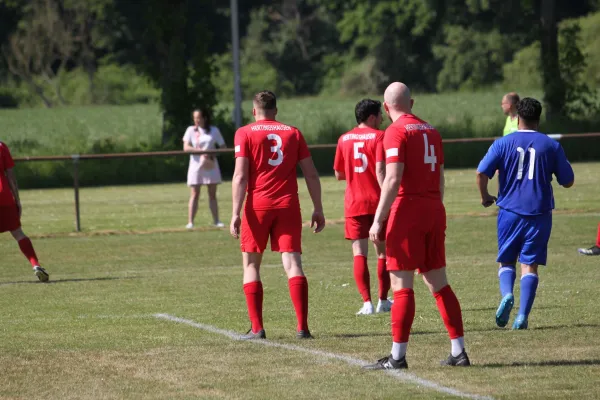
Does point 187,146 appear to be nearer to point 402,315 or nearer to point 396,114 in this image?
point 396,114

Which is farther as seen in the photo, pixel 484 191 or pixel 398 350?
pixel 484 191

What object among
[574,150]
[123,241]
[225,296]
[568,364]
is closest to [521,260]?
[568,364]

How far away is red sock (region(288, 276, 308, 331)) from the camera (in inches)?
356

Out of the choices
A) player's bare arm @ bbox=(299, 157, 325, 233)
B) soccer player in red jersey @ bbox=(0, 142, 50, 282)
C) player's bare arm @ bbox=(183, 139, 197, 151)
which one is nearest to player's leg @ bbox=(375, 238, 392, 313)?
player's bare arm @ bbox=(299, 157, 325, 233)

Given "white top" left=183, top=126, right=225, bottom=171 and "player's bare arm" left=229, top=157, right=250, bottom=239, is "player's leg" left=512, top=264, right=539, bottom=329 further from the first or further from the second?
"white top" left=183, top=126, right=225, bottom=171

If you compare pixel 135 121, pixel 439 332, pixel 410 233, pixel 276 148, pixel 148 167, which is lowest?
pixel 135 121

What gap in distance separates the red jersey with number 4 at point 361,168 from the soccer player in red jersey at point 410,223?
271cm

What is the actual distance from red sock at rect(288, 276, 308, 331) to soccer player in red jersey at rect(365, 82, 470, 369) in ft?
4.83

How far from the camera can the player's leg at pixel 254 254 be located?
9.07 metres

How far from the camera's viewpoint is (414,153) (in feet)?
24.7

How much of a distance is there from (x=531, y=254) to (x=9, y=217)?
6588mm

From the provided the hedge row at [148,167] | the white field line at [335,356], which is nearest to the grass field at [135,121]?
the hedge row at [148,167]

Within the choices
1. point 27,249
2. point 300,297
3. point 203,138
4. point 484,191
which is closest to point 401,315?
point 300,297

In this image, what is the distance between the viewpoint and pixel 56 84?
7331 cm
